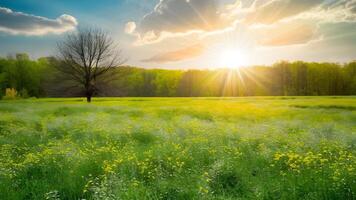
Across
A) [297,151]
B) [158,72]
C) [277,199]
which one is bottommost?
[277,199]

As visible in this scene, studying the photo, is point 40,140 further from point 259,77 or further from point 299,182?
point 259,77

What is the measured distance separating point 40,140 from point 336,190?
1175 centimetres

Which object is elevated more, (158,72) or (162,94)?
(158,72)

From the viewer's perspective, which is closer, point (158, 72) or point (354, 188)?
point (354, 188)

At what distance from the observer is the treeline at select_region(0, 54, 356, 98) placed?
255 ft

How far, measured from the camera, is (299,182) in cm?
766

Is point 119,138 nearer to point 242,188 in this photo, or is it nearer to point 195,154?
point 195,154

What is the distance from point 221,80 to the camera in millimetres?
96625

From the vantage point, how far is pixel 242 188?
8203mm

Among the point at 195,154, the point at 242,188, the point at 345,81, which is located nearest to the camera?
the point at 242,188

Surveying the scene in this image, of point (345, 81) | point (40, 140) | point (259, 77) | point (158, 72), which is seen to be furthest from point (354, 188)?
point (158, 72)

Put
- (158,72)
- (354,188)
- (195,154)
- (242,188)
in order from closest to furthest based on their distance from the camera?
(354,188) → (242,188) → (195,154) → (158,72)

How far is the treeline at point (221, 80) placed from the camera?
7781 cm

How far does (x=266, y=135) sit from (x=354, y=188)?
20.5 feet
